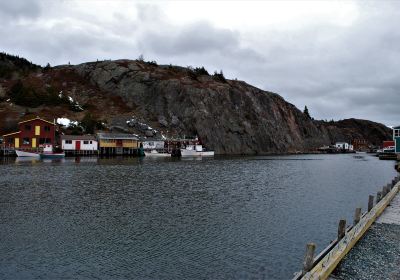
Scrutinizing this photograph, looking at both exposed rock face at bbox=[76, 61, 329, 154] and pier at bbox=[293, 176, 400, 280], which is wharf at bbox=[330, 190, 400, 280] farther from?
exposed rock face at bbox=[76, 61, 329, 154]

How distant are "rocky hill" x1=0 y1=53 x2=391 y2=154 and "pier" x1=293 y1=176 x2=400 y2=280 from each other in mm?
123175

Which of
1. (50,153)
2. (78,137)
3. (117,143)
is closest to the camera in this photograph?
(50,153)

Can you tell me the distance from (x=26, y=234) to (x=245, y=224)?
1675cm

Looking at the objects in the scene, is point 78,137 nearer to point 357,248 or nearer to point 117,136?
point 117,136

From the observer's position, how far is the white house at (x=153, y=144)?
137 m

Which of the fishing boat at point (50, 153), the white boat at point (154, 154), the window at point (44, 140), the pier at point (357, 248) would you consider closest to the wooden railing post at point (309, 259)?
the pier at point (357, 248)

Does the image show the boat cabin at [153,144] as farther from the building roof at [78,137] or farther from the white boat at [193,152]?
the building roof at [78,137]

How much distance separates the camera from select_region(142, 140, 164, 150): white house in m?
137

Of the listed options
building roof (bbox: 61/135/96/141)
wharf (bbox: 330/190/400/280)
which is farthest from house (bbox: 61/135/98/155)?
wharf (bbox: 330/190/400/280)

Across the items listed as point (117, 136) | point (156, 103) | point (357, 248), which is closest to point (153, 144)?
point (117, 136)

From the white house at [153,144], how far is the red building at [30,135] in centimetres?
3511

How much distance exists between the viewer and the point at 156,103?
170 m

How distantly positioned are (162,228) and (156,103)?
145 metres

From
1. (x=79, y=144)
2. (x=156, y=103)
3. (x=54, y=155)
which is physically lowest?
(x=54, y=155)
